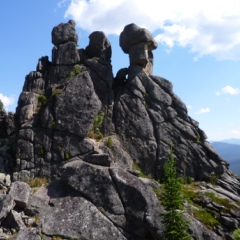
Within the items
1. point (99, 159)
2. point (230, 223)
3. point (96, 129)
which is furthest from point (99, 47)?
point (230, 223)

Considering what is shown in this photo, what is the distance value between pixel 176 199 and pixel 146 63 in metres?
20.1

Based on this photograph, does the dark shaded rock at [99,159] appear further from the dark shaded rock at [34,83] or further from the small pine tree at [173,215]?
the dark shaded rock at [34,83]

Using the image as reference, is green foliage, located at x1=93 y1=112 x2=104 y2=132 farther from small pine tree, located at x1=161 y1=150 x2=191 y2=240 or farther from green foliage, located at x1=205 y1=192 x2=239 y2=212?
green foliage, located at x1=205 y1=192 x2=239 y2=212

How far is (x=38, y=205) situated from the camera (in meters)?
26.3

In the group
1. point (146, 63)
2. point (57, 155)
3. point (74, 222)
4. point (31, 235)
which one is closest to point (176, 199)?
point (74, 222)

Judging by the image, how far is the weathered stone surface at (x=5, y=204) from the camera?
939 inches

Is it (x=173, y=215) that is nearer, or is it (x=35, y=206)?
(x=173, y=215)

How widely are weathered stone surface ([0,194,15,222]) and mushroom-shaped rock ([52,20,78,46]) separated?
825 inches

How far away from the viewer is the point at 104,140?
34.5 m

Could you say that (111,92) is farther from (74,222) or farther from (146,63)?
(74,222)

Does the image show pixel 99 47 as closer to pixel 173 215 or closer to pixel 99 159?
pixel 99 159

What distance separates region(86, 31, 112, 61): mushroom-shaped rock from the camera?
129 ft

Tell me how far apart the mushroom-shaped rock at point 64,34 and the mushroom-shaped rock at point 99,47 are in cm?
194

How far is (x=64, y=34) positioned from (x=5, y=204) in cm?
2244
